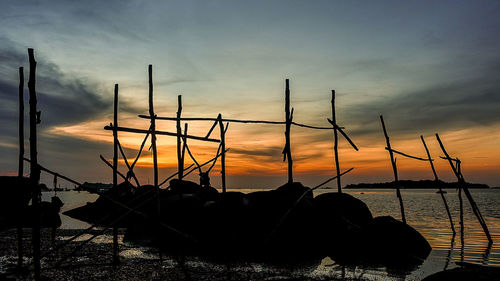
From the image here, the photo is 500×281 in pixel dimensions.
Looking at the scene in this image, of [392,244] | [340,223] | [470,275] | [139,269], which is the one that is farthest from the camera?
[340,223]

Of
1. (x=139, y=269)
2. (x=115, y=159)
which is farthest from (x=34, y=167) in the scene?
(x=115, y=159)

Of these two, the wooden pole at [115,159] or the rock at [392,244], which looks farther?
the rock at [392,244]

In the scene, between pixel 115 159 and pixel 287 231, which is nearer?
pixel 287 231

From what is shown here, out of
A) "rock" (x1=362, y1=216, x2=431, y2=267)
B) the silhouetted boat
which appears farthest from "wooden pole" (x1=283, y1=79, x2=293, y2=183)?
"rock" (x1=362, y1=216, x2=431, y2=267)

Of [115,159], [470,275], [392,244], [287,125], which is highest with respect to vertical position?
[287,125]

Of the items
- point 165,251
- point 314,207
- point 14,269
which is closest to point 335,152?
point 314,207

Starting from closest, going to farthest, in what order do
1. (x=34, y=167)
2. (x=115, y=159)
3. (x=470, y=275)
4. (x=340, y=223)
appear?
(x=470, y=275)
(x=34, y=167)
(x=115, y=159)
(x=340, y=223)

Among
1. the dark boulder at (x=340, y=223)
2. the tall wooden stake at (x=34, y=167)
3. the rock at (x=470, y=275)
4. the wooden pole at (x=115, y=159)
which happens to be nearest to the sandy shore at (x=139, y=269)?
the wooden pole at (x=115, y=159)

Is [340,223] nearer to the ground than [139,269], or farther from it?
farther from it

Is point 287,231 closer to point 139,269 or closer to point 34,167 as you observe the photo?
point 139,269

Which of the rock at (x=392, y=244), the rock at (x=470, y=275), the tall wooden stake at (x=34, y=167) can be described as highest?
the tall wooden stake at (x=34, y=167)

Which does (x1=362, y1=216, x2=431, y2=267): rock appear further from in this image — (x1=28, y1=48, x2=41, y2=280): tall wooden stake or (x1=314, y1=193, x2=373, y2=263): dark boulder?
(x1=28, y1=48, x2=41, y2=280): tall wooden stake

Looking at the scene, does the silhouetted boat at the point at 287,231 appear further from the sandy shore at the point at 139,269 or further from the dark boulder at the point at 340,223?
the sandy shore at the point at 139,269

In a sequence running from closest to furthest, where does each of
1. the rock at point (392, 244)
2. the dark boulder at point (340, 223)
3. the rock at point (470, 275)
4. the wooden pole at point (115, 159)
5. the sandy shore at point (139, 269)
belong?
the rock at point (470, 275) → the sandy shore at point (139, 269) → the wooden pole at point (115, 159) → the rock at point (392, 244) → the dark boulder at point (340, 223)
